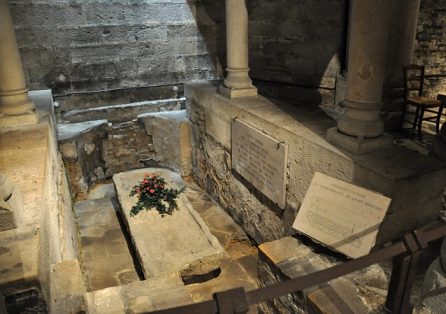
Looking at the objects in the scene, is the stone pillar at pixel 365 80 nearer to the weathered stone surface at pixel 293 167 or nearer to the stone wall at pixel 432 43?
the weathered stone surface at pixel 293 167

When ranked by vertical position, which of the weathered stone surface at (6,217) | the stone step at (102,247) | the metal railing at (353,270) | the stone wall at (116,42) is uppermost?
the stone wall at (116,42)

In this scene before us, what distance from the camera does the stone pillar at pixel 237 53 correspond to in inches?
225

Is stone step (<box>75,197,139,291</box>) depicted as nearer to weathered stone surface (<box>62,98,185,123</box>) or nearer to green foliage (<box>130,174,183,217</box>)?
green foliage (<box>130,174,183,217</box>)

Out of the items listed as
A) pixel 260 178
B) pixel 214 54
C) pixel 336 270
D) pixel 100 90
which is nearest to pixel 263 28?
pixel 214 54

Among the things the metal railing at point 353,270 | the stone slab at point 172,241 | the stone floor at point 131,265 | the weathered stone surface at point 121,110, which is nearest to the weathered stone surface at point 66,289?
the stone floor at point 131,265

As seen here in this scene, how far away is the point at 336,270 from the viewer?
4.71 ft

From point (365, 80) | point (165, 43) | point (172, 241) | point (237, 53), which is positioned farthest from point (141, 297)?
point (165, 43)

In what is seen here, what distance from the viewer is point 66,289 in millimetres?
2527

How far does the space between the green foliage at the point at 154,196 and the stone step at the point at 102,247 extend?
545 millimetres

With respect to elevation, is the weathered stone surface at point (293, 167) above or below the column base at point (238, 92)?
below

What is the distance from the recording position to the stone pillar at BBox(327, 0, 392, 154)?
339 cm

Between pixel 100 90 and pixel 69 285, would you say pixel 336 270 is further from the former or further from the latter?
pixel 100 90

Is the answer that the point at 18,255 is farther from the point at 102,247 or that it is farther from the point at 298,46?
the point at 298,46

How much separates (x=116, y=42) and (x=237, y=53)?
9.52ft
